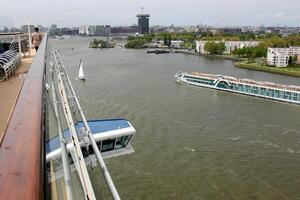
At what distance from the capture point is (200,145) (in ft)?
11.7

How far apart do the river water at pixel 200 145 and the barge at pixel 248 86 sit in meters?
0.22

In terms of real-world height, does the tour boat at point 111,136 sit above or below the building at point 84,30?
below

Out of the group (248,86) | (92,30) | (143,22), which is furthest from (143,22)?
(248,86)

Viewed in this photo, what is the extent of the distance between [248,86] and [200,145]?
3482 millimetres

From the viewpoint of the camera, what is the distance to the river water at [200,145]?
8.71ft

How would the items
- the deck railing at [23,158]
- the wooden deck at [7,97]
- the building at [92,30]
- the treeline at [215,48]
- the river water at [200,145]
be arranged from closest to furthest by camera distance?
the deck railing at [23,158] < the wooden deck at [7,97] < the river water at [200,145] < the treeline at [215,48] < the building at [92,30]

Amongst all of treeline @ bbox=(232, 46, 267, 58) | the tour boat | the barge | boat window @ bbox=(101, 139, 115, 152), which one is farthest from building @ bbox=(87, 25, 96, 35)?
boat window @ bbox=(101, 139, 115, 152)

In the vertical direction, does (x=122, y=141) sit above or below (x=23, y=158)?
below

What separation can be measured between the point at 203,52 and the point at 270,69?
6162 millimetres

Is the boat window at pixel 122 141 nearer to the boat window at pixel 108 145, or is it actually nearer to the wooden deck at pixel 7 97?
the boat window at pixel 108 145

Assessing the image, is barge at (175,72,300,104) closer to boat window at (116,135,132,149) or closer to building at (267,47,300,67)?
building at (267,47,300,67)

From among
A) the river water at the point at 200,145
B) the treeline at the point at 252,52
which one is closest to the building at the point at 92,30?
the treeline at the point at 252,52

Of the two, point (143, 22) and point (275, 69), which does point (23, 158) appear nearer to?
point (275, 69)

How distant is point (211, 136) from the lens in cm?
387
